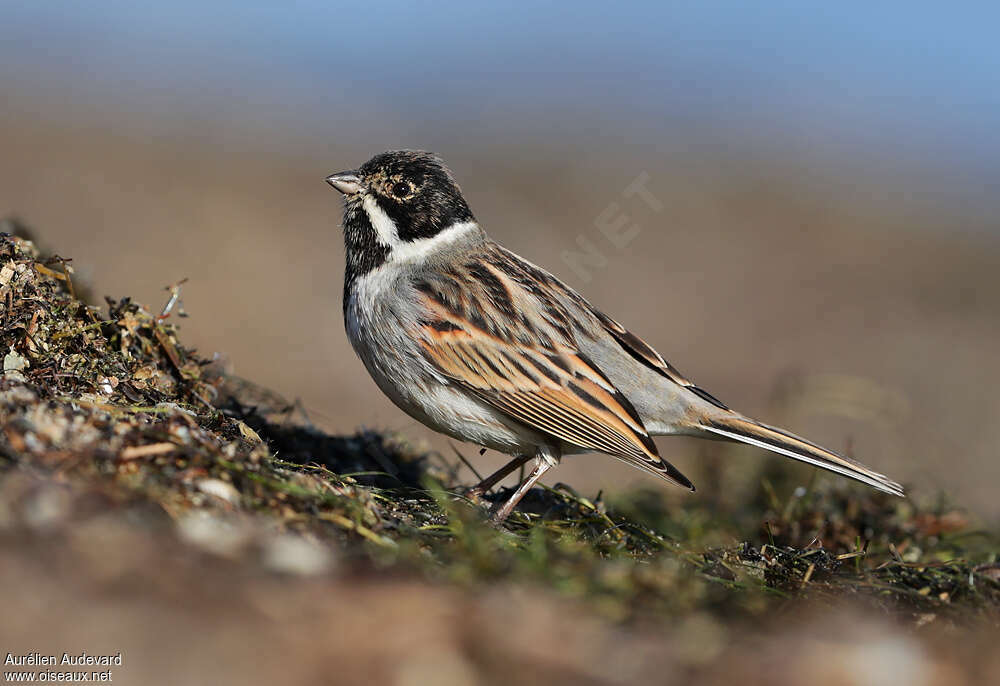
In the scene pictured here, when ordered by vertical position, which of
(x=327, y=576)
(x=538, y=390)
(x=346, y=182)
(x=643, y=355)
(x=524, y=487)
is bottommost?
(x=327, y=576)

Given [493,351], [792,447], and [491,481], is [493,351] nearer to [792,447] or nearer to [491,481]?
[491,481]

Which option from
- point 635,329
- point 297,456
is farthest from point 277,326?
point 297,456

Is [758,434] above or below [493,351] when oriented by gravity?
above

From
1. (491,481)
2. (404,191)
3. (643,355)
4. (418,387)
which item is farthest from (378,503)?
(404,191)

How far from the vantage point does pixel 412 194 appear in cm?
710

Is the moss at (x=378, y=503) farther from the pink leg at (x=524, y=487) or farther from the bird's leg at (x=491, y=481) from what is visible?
the bird's leg at (x=491, y=481)

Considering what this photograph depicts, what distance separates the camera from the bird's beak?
7039 mm

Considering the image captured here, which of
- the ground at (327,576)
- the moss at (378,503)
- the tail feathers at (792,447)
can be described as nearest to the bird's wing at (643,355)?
the tail feathers at (792,447)

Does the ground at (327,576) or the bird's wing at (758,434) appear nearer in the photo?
the ground at (327,576)

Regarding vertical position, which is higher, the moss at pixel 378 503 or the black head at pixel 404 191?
the black head at pixel 404 191

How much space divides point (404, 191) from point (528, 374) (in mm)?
1668

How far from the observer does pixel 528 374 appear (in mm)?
6387

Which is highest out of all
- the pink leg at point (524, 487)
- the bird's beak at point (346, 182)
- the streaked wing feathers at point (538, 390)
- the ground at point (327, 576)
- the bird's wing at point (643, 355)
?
the bird's wing at point (643, 355)

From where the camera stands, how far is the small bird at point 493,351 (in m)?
6.30
